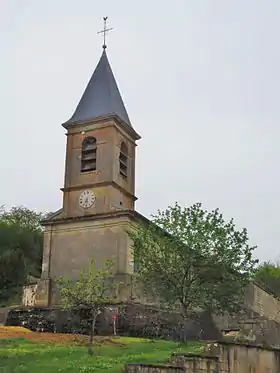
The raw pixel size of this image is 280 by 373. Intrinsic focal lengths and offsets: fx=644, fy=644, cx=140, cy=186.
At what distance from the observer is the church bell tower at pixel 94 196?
3666 centimetres

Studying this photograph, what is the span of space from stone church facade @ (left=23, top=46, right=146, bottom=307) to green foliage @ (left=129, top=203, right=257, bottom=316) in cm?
570

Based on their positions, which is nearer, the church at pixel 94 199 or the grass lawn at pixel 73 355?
the grass lawn at pixel 73 355

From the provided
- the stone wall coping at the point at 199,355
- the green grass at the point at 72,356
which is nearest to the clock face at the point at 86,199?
the green grass at the point at 72,356

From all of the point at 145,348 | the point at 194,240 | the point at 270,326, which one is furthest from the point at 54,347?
the point at 270,326

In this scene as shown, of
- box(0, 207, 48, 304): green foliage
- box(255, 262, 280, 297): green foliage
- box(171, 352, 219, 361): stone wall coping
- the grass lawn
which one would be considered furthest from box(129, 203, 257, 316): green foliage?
box(255, 262, 280, 297): green foliage

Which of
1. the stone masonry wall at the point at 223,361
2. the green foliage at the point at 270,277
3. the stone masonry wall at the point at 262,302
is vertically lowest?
the stone masonry wall at the point at 223,361

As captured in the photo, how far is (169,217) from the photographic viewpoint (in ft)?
95.5

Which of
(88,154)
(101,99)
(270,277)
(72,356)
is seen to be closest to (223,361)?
(72,356)

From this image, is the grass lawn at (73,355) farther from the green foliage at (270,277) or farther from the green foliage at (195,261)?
the green foliage at (270,277)

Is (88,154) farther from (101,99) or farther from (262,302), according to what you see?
(262,302)

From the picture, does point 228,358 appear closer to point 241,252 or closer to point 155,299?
point 241,252

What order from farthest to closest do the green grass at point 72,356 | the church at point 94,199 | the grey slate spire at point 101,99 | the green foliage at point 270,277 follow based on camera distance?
the green foliage at point 270,277 < the grey slate spire at point 101,99 < the church at point 94,199 < the green grass at point 72,356

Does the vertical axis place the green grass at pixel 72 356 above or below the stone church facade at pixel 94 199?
below

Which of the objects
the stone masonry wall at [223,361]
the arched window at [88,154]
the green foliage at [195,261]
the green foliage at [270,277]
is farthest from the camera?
the green foliage at [270,277]
